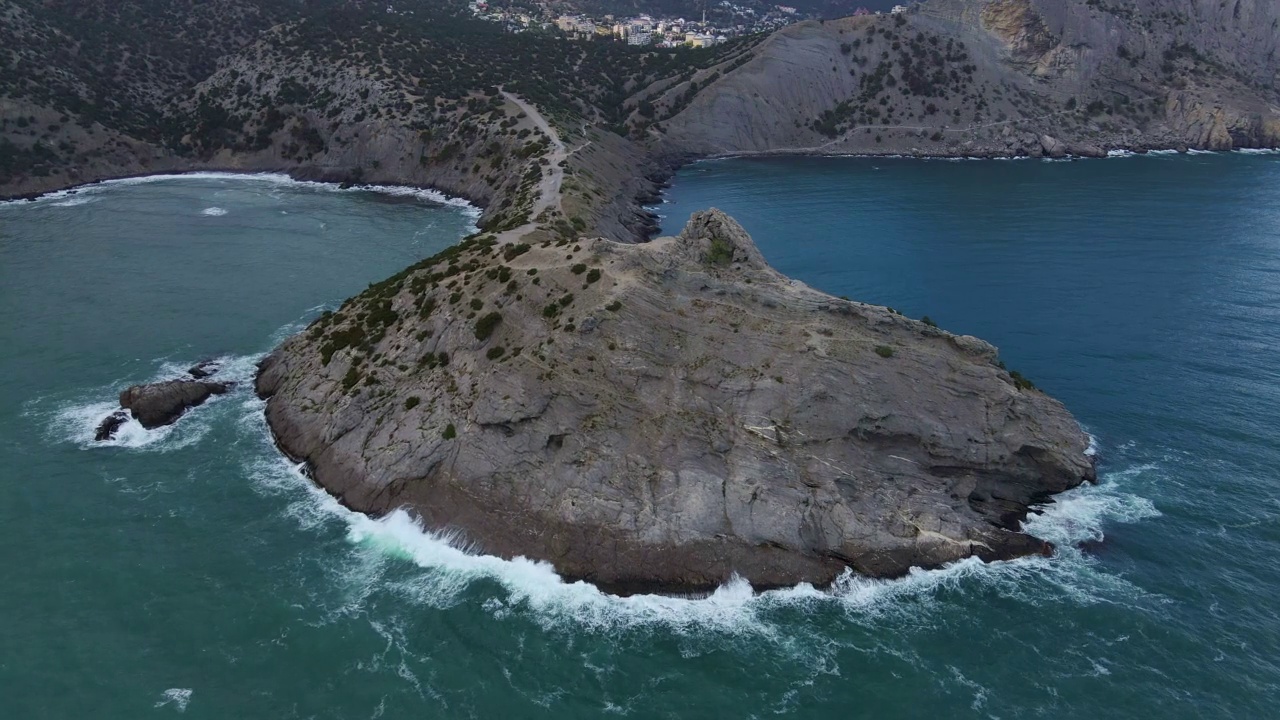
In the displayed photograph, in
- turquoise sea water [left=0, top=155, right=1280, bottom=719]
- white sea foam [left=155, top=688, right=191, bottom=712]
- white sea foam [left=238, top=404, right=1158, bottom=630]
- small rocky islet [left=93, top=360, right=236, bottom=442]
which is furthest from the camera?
small rocky islet [left=93, top=360, right=236, bottom=442]

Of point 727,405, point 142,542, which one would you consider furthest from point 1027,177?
point 142,542

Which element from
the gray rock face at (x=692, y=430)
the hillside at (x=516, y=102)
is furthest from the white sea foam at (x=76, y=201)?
the gray rock face at (x=692, y=430)

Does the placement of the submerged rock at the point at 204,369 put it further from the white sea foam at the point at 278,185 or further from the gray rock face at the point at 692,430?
the white sea foam at the point at 278,185

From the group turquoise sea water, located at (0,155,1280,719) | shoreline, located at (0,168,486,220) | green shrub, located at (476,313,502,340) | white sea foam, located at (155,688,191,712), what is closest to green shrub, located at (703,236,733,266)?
green shrub, located at (476,313,502,340)

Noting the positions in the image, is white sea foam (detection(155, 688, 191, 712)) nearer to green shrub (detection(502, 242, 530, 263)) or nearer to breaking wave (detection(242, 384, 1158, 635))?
breaking wave (detection(242, 384, 1158, 635))

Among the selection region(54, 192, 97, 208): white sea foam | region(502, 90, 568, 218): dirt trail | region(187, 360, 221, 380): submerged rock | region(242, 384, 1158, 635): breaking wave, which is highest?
region(502, 90, 568, 218): dirt trail

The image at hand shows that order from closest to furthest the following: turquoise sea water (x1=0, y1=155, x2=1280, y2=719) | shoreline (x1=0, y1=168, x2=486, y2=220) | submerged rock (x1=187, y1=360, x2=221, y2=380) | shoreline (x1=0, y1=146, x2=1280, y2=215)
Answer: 1. turquoise sea water (x1=0, y1=155, x2=1280, y2=719)
2. submerged rock (x1=187, y1=360, x2=221, y2=380)
3. shoreline (x1=0, y1=168, x2=486, y2=220)
4. shoreline (x1=0, y1=146, x2=1280, y2=215)

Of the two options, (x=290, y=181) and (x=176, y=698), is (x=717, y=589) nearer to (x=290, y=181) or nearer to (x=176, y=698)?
(x=176, y=698)

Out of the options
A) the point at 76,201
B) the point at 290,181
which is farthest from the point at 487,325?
the point at 76,201
